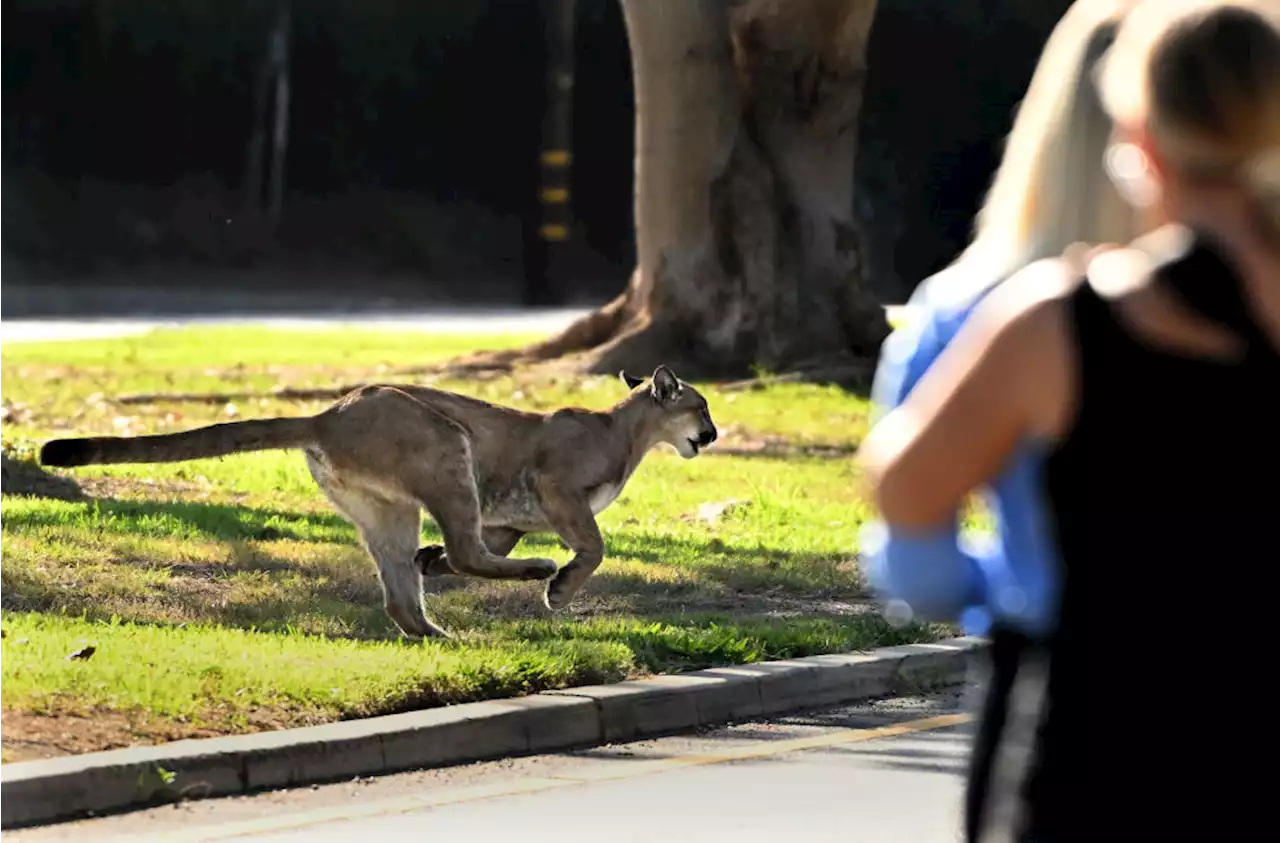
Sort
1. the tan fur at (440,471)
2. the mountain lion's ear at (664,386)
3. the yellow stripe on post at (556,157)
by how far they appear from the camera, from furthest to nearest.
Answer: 1. the yellow stripe on post at (556,157)
2. the mountain lion's ear at (664,386)
3. the tan fur at (440,471)

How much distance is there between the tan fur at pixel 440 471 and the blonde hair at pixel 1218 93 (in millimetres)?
7090

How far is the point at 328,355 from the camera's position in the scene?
25469 mm

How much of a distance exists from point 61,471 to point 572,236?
29343mm

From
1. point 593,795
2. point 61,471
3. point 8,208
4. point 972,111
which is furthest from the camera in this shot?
point 972,111

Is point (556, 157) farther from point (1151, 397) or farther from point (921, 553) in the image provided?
point (1151, 397)

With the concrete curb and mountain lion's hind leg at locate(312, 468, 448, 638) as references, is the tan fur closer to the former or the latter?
mountain lion's hind leg at locate(312, 468, 448, 638)

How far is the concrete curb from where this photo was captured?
292 inches

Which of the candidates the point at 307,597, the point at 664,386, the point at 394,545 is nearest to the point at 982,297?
the point at 394,545

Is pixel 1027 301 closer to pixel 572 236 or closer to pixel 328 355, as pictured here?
pixel 328 355

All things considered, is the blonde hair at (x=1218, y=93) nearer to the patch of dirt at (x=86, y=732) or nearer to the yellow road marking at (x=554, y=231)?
the patch of dirt at (x=86, y=732)

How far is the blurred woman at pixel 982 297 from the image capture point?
10.0 feet

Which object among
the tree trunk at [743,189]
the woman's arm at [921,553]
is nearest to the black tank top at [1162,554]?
the woman's arm at [921,553]

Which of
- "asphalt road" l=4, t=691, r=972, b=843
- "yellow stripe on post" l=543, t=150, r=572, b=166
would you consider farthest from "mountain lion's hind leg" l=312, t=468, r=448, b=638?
"yellow stripe on post" l=543, t=150, r=572, b=166

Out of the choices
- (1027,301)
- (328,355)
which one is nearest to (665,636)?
(1027,301)
